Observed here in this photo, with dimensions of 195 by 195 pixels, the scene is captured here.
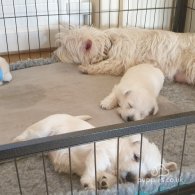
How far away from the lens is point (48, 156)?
1442 mm

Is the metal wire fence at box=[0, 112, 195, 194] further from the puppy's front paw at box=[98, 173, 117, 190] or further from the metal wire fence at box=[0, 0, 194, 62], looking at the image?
the metal wire fence at box=[0, 0, 194, 62]

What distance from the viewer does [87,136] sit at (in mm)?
868

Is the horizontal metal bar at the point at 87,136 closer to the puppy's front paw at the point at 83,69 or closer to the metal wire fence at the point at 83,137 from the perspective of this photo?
the metal wire fence at the point at 83,137

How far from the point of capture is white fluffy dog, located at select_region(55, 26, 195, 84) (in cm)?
221

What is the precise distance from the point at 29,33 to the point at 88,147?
187 cm

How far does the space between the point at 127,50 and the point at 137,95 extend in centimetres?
67

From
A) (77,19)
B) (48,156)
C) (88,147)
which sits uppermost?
(77,19)

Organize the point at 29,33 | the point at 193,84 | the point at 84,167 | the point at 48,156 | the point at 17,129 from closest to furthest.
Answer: the point at 84,167
the point at 48,156
the point at 17,129
the point at 193,84
the point at 29,33

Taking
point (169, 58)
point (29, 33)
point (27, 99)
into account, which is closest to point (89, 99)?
point (27, 99)

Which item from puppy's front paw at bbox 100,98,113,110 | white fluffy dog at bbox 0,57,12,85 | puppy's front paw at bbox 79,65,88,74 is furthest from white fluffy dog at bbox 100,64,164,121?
white fluffy dog at bbox 0,57,12,85

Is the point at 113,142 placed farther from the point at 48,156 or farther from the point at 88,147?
the point at 48,156

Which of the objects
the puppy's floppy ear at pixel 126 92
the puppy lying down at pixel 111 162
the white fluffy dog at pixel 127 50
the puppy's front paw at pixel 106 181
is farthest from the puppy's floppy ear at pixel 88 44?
the puppy's front paw at pixel 106 181

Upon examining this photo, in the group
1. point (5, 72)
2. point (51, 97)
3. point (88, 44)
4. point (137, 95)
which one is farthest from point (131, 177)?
point (88, 44)

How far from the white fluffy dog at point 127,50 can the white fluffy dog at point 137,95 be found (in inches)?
9.5
